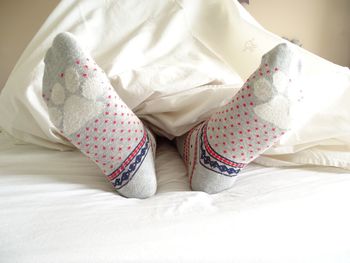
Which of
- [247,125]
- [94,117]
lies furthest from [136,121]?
[247,125]

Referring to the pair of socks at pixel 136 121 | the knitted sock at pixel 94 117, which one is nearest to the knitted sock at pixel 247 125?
the pair of socks at pixel 136 121

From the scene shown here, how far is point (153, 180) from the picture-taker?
490mm

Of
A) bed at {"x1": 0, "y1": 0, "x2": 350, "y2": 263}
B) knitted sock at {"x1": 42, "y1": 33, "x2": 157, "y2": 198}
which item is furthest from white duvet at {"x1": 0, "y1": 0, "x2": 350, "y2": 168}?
knitted sock at {"x1": 42, "y1": 33, "x2": 157, "y2": 198}

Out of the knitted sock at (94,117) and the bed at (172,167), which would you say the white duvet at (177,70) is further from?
the knitted sock at (94,117)

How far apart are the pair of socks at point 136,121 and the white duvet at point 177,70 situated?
86 mm

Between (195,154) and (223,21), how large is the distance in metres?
0.40

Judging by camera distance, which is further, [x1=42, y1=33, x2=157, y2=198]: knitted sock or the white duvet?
the white duvet

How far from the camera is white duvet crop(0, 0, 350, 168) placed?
54cm

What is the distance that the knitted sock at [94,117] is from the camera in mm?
408

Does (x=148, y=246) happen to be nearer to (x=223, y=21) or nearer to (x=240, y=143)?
(x=240, y=143)

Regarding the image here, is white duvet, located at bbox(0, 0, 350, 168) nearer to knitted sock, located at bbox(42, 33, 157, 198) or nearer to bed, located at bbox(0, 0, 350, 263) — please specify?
bed, located at bbox(0, 0, 350, 263)

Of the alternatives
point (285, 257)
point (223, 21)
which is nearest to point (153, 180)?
point (285, 257)

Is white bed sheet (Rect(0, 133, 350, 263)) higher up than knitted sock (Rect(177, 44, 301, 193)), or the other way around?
knitted sock (Rect(177, 44, 301, 193))

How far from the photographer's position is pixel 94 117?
424mm
